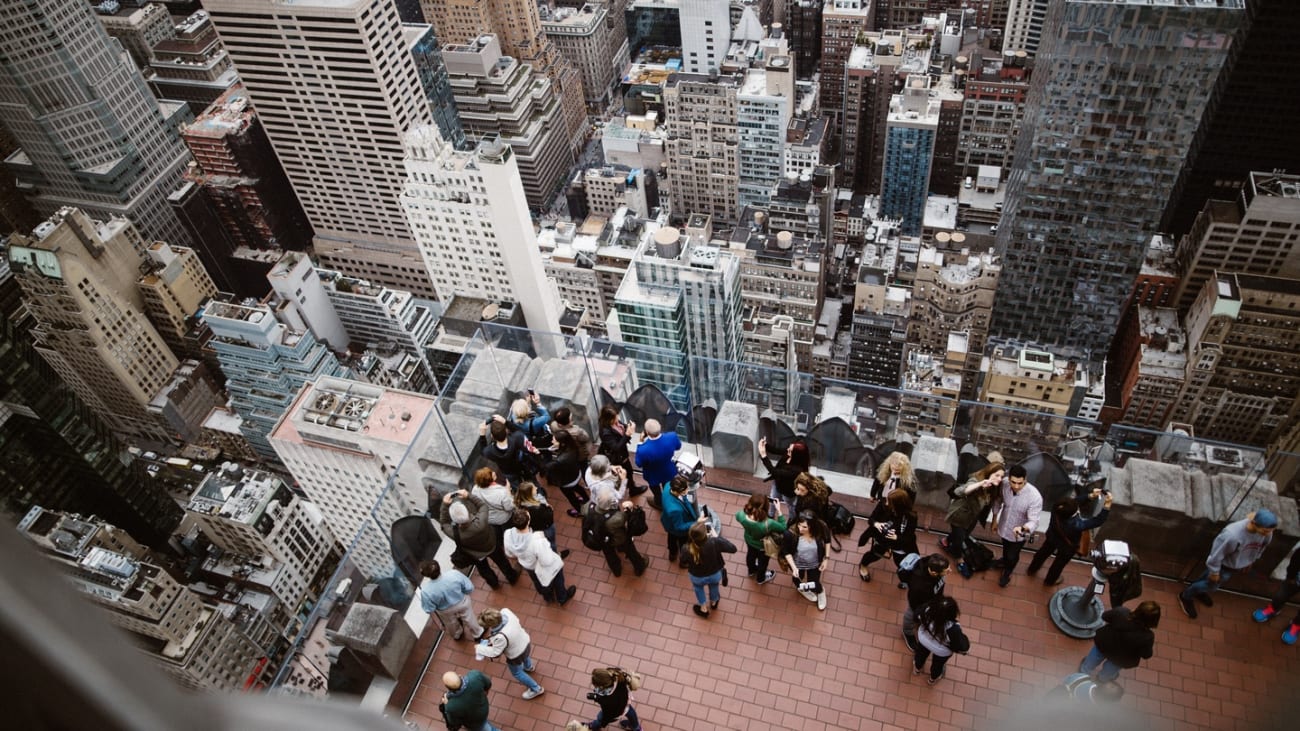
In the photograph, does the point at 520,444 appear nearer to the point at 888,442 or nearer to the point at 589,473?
→ the point at 589,473

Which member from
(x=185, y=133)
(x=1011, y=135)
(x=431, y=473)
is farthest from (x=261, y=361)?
(x=1011, y=135)

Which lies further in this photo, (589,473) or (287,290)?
(287,290)

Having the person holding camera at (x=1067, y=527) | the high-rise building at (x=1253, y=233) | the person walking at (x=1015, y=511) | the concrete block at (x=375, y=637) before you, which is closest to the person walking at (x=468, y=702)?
the concrete block at (x=375, y=637)

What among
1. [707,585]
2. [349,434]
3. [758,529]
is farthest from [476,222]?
[758,529]

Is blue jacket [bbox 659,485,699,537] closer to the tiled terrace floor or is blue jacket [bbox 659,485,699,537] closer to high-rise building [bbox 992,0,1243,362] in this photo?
the tiled terrace floor

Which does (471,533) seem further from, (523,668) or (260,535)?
(260,535)

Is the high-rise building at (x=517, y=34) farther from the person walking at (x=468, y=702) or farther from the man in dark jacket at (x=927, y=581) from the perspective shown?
the person walking at (x=468, y=702)
